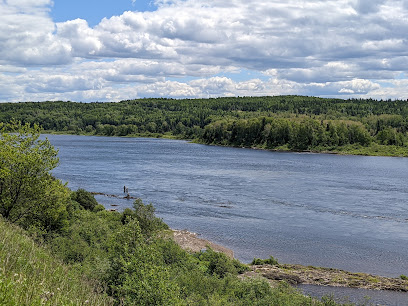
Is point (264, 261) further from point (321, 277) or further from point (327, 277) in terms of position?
point (327, 277)

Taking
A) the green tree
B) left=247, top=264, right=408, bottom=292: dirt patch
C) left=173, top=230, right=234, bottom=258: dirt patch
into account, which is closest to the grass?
the green tree

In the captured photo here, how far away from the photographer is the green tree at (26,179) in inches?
1060

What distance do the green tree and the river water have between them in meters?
19.3

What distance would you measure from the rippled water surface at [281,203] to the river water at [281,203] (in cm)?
12

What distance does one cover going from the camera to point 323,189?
249ft

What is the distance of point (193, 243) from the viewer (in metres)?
42.5

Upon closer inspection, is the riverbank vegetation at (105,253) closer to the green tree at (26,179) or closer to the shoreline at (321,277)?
the green tree at (26,179)

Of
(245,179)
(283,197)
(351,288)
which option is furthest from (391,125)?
(351,288)

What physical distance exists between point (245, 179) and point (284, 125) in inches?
3389

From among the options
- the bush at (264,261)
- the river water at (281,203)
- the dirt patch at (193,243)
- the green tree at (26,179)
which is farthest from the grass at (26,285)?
the river water at (281,203)

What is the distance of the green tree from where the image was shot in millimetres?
26922

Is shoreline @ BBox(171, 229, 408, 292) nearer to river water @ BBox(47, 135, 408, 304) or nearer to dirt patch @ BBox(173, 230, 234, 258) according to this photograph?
river water @ BBox(47, 135, 408, 304)

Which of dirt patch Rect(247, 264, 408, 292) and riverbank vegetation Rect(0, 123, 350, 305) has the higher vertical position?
riverbank vegetation Rect(0, 123, 350, 305)

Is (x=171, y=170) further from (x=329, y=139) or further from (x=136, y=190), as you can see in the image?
(x=329, y=139)
